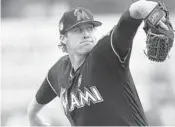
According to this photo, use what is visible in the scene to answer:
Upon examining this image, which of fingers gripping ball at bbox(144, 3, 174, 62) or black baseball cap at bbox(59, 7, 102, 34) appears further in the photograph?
black baseball cap at bbox(59, 7, 102, 34)

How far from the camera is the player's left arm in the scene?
2.42 m

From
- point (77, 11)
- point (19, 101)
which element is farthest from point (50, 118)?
point (77, 11)

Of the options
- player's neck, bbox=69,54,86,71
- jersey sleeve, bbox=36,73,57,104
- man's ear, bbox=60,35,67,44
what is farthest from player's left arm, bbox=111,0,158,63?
jersey sleeve, bbox=36,73,57,104

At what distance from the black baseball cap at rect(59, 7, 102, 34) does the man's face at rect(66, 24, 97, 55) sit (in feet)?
0.11

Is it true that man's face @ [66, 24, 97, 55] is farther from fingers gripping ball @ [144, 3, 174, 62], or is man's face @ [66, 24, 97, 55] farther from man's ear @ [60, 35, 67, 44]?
fingers gripping ball @ [144, 3, 174, 62]

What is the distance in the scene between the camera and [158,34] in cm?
249

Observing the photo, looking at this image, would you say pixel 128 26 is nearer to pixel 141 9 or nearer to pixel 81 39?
pixel 141 9

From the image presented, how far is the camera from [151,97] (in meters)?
6.41

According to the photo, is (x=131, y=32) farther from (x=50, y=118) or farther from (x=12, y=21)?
(x=12, y=21)

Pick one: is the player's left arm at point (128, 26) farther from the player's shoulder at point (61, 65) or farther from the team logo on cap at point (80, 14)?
the player's shoulder at point (61, 65)

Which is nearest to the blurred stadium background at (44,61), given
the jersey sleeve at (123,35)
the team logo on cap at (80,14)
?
the team logo on cap at (80,14)

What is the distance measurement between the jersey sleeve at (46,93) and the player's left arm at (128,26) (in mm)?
963

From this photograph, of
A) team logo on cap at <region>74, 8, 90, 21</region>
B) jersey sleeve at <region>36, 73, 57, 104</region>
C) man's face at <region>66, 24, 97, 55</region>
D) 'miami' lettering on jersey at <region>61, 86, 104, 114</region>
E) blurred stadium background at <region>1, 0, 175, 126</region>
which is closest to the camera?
'miami' lettering on jersey at <region>61, 86, 104, 114</region>

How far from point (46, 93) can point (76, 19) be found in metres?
0.78
